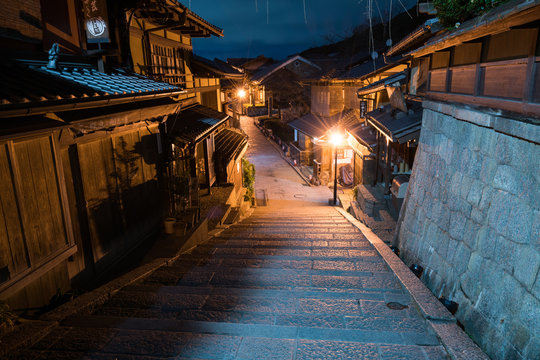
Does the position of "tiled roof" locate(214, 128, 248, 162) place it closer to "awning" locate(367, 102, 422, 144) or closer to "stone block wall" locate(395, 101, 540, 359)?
"awning" locate(367, 102, 422, 144)

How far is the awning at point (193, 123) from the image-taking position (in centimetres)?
1071

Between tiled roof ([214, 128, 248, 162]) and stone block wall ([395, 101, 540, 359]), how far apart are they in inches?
422

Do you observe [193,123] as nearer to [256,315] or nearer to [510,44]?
[256,315]

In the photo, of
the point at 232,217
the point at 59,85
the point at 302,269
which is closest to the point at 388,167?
the point at 232,217

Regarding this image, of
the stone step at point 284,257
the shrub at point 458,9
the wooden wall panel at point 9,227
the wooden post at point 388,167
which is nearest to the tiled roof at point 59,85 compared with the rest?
the wooden wall panel at point 9,227

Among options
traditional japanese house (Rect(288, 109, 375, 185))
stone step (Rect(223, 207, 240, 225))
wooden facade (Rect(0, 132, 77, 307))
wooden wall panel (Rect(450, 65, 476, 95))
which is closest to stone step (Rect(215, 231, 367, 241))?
stone step (Rect(223, 207, 240, 225))

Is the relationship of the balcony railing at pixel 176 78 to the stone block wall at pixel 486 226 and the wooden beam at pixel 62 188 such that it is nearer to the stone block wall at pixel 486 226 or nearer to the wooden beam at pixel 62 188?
the wooden beam at pixel 62 188

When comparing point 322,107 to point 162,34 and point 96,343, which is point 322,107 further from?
point 96,343

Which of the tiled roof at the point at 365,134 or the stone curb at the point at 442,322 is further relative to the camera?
the tiled roof at the point at 365,134

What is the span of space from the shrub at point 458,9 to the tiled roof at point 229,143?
37.4 feet

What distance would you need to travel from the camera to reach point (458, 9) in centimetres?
663

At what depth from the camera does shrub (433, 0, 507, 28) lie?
6.07 metres

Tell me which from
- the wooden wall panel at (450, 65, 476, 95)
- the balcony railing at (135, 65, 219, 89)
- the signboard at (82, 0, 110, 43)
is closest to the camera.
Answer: the wooden wall panel at (450, 65, 476, 95)

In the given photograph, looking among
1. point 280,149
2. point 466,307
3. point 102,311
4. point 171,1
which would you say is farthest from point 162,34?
point 280,149
